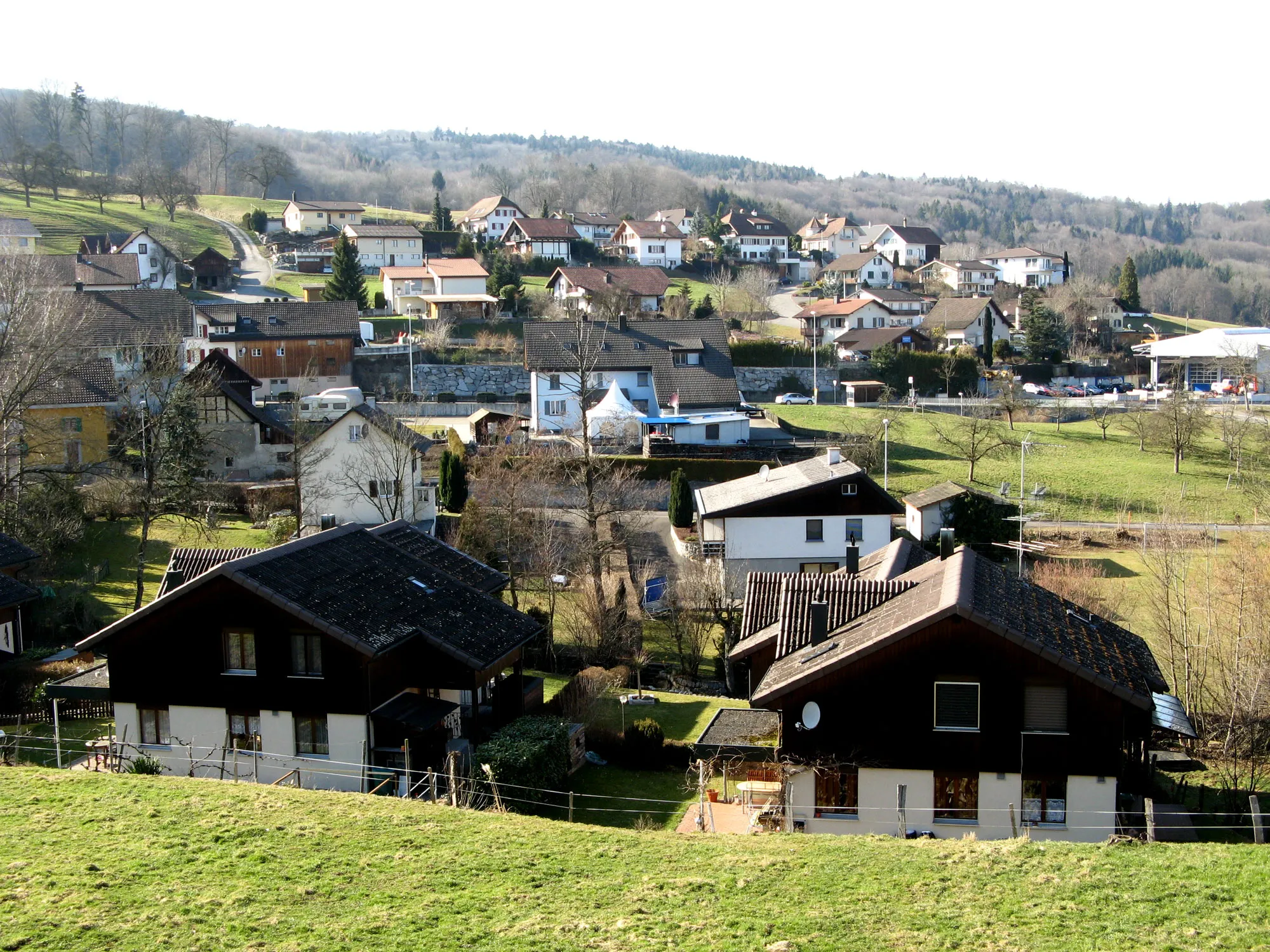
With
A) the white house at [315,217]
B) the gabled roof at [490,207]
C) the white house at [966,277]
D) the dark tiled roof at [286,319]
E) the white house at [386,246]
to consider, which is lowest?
the dark tiled roof at [286,319]

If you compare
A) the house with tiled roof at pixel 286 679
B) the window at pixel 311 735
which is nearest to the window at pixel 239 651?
the house with tiled roof at pixel 286 679

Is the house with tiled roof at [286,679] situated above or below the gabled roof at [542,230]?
below

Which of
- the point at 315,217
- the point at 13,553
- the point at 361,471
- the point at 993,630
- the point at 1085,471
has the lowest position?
the point at 1085,471

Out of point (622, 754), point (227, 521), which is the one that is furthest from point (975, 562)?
point (227, 521)

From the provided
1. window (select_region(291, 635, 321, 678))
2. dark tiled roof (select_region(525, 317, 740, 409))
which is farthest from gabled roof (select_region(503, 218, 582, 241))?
window (select_region(291, 635, 321, 678))

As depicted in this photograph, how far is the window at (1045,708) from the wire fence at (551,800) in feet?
3.54

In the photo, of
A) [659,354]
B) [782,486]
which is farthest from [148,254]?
[782,486]

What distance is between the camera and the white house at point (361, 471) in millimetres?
37594

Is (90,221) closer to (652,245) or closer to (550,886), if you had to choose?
(652,245)

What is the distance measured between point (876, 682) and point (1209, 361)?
248ft

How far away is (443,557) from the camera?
24281 mm

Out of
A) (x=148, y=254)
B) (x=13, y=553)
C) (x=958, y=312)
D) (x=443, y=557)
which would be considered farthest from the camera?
(x=958, y=312)

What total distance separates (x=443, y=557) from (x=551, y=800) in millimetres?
8252

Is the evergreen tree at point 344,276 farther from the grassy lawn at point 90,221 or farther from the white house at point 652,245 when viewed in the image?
the white house at point 652,245
